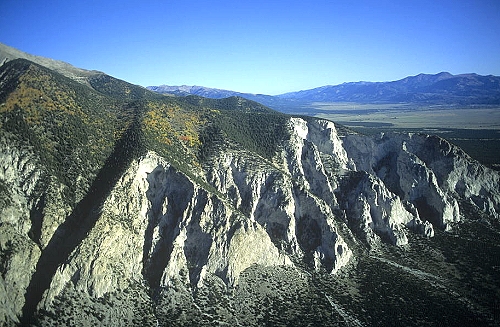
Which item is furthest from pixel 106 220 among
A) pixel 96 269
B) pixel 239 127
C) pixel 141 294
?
pixel 239 127

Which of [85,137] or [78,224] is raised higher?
[85,137]

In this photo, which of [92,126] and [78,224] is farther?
[92,126]

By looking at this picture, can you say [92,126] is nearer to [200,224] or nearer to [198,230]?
[200,224]

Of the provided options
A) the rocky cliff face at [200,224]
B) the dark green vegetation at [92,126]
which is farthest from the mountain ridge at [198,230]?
the dark green vegetation at [92,126]

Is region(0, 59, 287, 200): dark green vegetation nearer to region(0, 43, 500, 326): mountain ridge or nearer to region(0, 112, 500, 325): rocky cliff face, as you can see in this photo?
region(0, 43, 500, 326): mountain ridge

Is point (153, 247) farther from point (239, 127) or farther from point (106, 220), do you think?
point (239, 127)

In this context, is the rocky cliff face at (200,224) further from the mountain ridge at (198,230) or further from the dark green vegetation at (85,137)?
Result: the dark green vegetation at (85,137)

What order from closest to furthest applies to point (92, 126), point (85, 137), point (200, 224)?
point (200, 224), point (85, 137), point (92, 126)

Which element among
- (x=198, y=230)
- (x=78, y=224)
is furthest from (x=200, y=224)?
(x=78, y=224)

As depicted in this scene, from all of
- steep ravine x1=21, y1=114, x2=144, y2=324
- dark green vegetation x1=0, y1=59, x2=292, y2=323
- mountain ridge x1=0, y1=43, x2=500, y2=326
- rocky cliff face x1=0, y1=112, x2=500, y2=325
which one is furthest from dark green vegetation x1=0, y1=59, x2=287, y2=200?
rocky cliff face x1=0, y1=112, x2=500, y2=325
